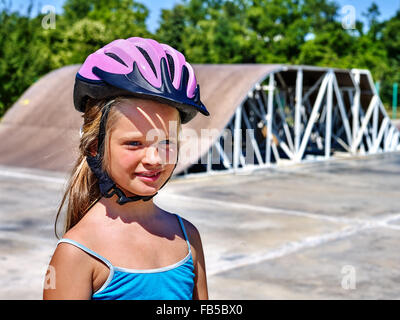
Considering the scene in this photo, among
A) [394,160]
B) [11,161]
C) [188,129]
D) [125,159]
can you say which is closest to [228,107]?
[188,129]

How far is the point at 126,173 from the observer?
2070mm

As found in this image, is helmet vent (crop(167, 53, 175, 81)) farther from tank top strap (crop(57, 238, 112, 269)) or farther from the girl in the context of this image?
tank top strap (crop(57, 238, 112, 269))

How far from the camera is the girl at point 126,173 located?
1.97 m

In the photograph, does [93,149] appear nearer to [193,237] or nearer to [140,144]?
[140,144]

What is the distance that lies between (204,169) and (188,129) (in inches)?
61.1

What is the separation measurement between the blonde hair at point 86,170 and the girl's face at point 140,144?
37 mm

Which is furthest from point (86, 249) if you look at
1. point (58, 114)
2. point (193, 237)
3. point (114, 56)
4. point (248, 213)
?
point (58, 114)

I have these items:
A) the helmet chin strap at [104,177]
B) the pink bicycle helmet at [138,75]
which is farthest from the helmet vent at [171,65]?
the helmet chin strap at [104,177]

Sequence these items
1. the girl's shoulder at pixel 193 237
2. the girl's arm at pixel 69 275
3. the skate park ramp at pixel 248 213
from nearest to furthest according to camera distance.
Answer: the girl's arm at pixel 69 275 < the girl's shoulder at pixel 193 237 < the skate park ramp at pixel 248 213

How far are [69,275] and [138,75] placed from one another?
0.64 metres

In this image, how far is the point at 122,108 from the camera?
2.03m

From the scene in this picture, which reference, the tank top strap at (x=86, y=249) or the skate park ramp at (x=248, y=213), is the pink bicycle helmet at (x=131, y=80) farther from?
the skate park ramp at (x=248, y=213)

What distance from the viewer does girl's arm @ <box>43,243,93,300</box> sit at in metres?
1.91
